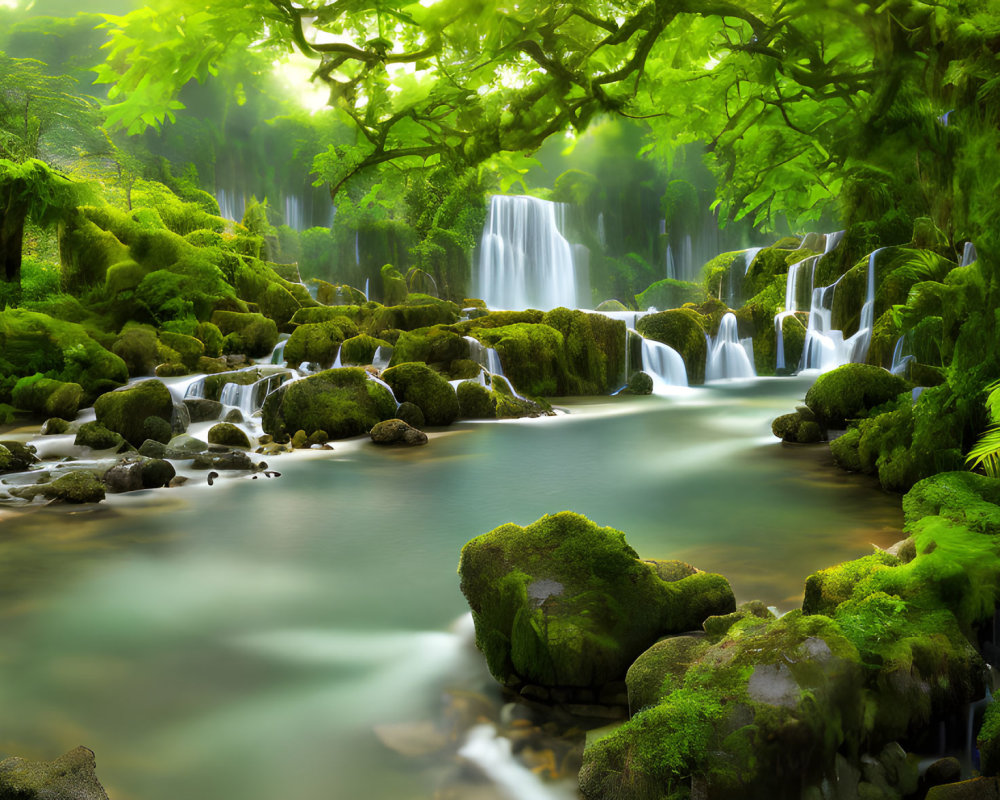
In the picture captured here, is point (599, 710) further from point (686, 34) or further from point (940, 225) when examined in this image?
point (940, 225)

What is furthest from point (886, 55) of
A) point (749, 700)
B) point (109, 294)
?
point (109, 294)

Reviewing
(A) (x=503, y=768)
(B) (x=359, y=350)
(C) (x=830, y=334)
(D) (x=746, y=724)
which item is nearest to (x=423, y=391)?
(B) (x=359, y=350)

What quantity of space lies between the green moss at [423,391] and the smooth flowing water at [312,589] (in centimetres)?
256

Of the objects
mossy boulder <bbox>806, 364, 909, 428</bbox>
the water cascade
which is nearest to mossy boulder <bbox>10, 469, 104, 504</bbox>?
mossy boulder <bbox>806, 364, 909, 428</bbox>

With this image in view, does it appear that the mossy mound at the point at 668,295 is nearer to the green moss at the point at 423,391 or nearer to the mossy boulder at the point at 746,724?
the green moss at the point at 423,391

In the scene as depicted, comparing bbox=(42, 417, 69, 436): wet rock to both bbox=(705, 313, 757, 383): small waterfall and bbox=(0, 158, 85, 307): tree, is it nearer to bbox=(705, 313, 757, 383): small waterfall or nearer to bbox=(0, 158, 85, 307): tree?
bbox=(0, 158, 85, 307): tree

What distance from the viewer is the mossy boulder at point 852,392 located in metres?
9.96

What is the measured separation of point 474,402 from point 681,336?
8.14 m

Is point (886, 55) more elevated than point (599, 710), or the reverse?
point (886, 55)

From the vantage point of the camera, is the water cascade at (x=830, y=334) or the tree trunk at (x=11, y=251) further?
A: the water cascade at (x=830, y=334)

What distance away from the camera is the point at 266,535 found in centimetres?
698

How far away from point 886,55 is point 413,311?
53.8 ft

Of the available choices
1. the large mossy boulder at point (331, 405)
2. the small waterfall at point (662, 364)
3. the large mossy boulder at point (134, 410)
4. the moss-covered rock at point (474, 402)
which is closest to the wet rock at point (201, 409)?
the large mossy boulder at point (134, 410)

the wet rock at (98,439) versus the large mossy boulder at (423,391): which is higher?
the large mossy boulder at (423,391)
